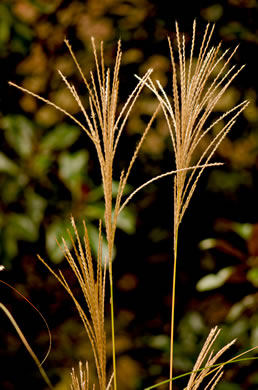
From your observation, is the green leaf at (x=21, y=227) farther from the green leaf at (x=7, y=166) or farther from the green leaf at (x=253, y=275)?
the green leaf at (x=253, y=275)

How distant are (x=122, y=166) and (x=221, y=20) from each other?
0.58 m

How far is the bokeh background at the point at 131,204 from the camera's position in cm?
151

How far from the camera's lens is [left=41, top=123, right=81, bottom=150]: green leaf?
1.50 metres

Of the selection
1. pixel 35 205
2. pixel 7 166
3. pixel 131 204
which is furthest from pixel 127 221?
pixel 7 166

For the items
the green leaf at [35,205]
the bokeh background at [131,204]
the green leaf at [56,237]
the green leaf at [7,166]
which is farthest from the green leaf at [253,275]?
the green leaf at [7,166]

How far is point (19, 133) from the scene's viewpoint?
1523mm

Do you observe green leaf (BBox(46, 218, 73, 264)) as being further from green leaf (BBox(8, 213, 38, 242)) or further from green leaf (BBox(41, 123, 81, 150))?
green leaf (BBox(41, 123, 81, 150))

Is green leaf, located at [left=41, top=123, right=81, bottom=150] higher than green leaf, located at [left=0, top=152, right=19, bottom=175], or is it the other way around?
green leaf, located at [left=41, top=123, right=81, bottom=150]

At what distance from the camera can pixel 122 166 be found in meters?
1.66

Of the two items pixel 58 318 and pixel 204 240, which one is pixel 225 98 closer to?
pixel 204 240

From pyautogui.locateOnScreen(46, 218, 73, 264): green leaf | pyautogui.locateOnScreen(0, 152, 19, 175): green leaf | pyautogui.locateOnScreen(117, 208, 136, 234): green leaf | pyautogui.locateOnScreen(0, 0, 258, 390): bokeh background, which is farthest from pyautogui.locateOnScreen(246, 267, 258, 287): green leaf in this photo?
pyautogui.locateOnScreen(0, 152, 19, 175): green leaf

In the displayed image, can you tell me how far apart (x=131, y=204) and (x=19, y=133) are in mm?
428

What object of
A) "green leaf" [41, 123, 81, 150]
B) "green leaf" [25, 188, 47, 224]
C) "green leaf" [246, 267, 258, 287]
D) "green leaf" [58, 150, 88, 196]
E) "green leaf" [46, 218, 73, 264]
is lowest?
"green leaf" [246, 267, 258, 287]

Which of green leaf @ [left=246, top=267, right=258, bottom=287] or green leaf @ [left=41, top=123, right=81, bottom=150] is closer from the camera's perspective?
green leaf @ [left=246, top=267, right=258, bottom=287]
